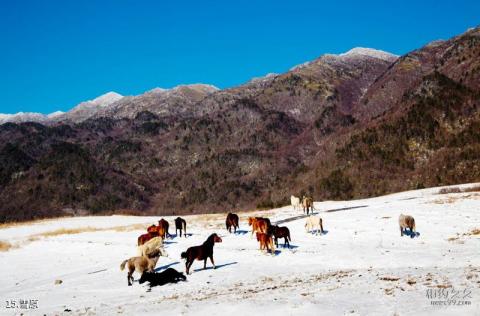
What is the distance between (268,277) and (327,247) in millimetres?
8357

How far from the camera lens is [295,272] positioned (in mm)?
20984

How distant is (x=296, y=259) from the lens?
24.2 m

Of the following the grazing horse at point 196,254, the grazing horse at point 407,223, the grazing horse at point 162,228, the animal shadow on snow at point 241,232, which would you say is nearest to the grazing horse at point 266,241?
the grazing horse at point 196,254

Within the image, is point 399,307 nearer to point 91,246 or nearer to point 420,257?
point 420,257

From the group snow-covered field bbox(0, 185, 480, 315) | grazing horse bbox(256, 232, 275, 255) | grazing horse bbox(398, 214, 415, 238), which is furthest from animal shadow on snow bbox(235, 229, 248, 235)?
grazing horse bbox(398, 214, 415, 238)

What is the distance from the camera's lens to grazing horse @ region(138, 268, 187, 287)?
792 inches

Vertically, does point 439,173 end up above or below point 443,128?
below

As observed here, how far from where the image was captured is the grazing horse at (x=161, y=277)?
792 inches

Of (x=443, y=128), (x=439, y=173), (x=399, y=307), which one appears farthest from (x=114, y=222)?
(x=443, y=128)

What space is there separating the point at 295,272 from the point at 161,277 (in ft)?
20.8

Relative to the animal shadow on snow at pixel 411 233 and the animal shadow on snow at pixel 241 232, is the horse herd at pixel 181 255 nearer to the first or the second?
the animal shadow on snow at pixel 411 233

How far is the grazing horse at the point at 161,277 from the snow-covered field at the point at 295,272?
388 mm

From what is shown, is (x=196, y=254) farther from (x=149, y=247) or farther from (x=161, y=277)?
(x=149, y=247)

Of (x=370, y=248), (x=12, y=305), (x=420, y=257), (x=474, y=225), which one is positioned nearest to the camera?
(x=12, y=305)
